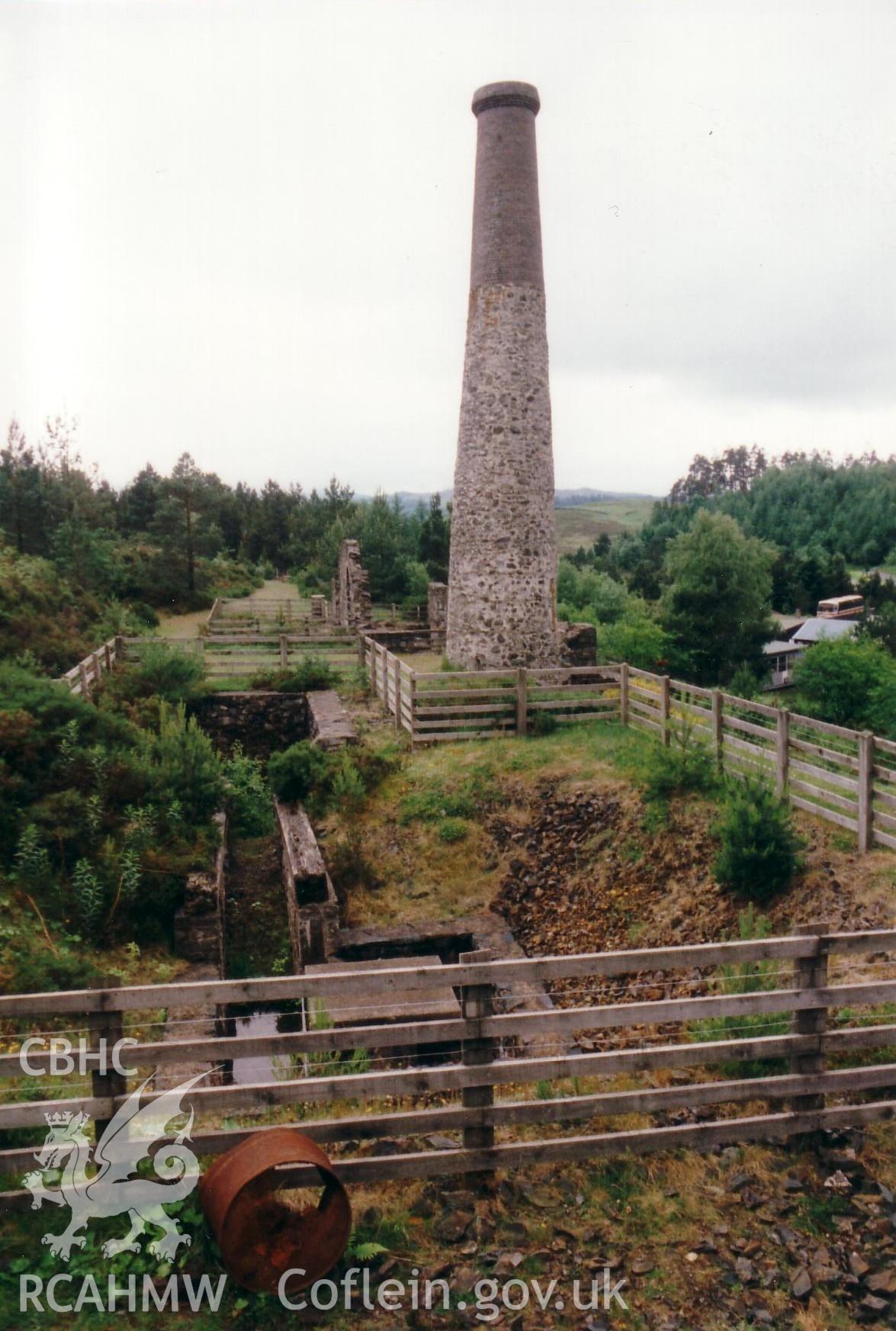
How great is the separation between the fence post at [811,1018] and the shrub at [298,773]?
9093 millimetres

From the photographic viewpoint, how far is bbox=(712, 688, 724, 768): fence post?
10.8 m

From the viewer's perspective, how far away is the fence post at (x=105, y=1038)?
3953 millimetres

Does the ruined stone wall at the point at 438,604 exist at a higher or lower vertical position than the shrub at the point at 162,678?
higher

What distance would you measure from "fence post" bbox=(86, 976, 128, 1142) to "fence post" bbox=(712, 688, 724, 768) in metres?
8.24

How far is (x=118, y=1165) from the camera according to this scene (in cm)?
400

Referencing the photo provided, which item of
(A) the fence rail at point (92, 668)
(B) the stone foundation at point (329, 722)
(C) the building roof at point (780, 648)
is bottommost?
(C) the building roof at point (780, 648)

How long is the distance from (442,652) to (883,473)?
99.8 meters

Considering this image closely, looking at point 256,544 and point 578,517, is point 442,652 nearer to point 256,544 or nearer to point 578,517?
point 256,544

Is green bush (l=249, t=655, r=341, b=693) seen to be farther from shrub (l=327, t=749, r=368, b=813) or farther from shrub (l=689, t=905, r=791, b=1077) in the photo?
shrub (l=689, t=905, r=791, b=1077)

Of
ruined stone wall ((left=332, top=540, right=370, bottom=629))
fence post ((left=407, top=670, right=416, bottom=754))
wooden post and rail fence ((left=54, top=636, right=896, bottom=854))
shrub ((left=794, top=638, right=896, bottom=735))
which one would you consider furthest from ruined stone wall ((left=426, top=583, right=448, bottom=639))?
fence post ((left=407, top=670, right=416, bottom=754))

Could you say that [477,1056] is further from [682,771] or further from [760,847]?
[682,771]

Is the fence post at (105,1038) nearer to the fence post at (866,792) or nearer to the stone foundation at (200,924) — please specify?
the stone foundation at (200,924)

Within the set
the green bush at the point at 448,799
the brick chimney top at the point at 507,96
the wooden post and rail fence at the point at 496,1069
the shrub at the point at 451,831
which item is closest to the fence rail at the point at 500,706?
the green bush at the point at 448,799

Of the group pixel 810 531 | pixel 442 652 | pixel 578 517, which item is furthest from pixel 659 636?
pixel 578 517
